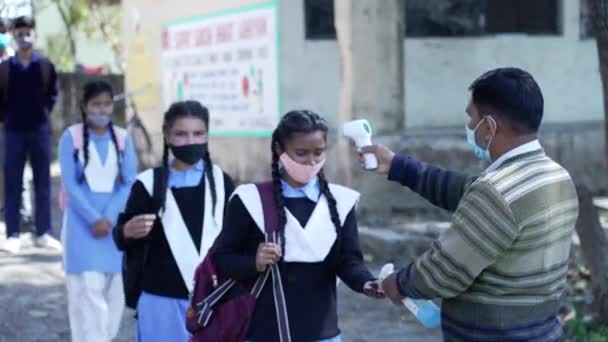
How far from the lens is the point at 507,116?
339 centimetres

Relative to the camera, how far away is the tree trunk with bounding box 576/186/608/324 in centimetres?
666

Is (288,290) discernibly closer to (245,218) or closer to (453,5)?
(245,218)

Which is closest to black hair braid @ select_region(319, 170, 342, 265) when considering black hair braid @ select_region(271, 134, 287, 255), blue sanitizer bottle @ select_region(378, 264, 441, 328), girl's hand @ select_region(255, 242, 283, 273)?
black hair braid @ select_region(271, 134, 287, 255)

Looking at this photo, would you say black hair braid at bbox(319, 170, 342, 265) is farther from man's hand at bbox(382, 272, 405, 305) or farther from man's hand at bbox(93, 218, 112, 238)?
man's hand at bbox(93, 218, 112, 238)

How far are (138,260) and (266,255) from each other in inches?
42.0

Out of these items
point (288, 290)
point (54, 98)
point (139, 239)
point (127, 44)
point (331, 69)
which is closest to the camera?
point (288, 290)

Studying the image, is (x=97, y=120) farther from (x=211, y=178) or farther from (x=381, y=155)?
(x=381, y=155)

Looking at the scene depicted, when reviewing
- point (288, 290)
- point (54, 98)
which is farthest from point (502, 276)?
point (54, 98)

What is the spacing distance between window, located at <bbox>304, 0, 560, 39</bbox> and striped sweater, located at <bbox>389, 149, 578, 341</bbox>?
25.9 feet

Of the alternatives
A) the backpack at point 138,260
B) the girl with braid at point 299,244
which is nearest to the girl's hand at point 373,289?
the girl with braid at point 299,244

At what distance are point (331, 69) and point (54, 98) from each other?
2796 mm

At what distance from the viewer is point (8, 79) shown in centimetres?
1010

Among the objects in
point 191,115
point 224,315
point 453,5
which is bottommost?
point 224,315

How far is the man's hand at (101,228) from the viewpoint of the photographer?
20.3 feet
